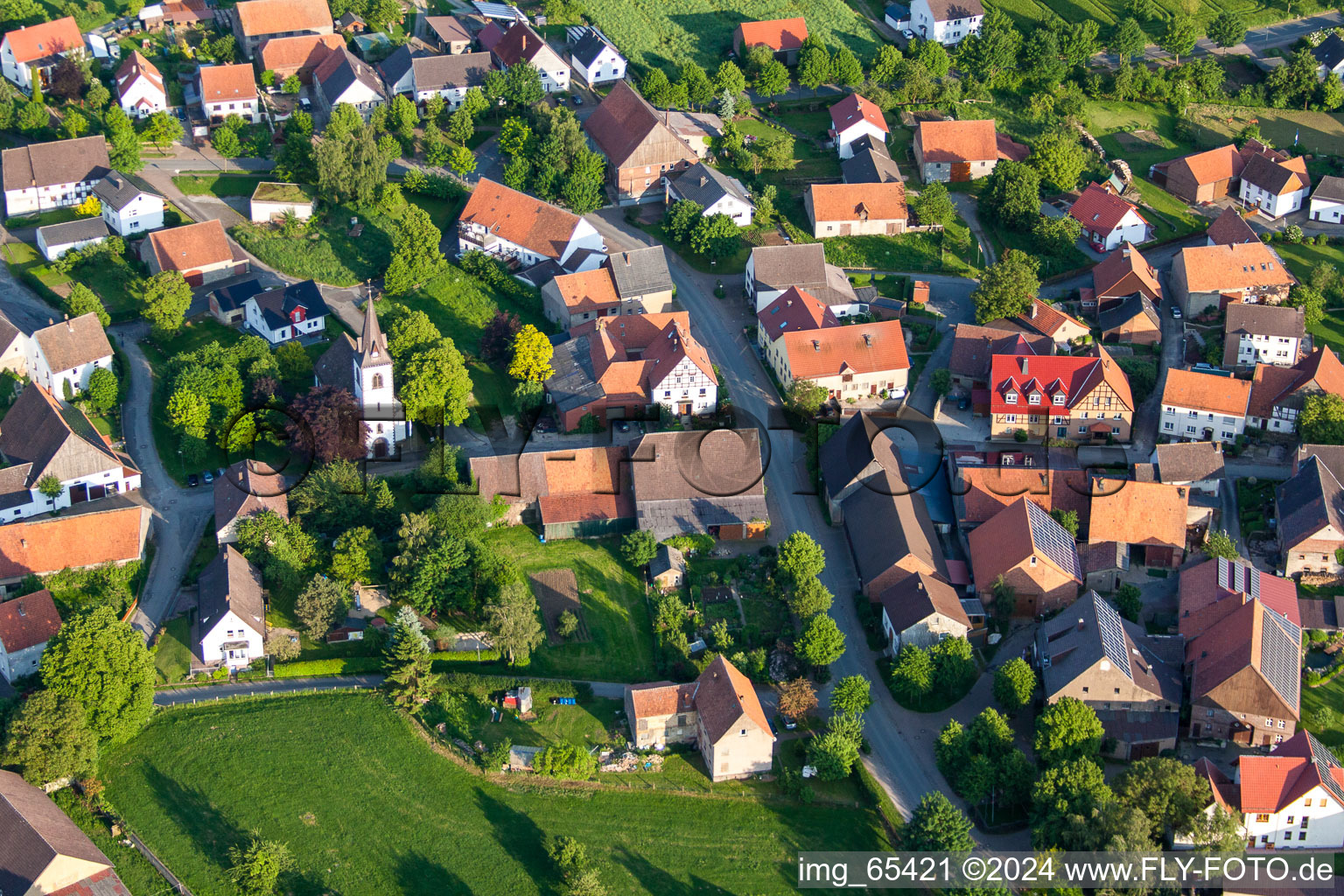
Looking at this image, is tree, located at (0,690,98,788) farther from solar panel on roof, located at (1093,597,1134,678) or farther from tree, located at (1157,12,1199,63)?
tree, located at (1157,12,1199,63)

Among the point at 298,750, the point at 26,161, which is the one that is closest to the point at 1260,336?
the point at 298,750

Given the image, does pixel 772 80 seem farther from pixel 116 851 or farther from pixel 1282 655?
pixel 116 851

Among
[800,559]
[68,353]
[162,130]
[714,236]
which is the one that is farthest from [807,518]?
[162,130]

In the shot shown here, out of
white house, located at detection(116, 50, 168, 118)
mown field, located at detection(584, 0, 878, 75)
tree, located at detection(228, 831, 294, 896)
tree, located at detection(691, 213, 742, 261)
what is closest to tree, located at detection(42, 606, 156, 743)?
tree, located at detection(228, 831, 294, 896)

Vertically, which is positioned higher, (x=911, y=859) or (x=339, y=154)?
(x=339, y=154)

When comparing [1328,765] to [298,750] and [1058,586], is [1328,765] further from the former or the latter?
[298,750]

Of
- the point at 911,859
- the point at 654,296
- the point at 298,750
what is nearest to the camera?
the point at 911,859
